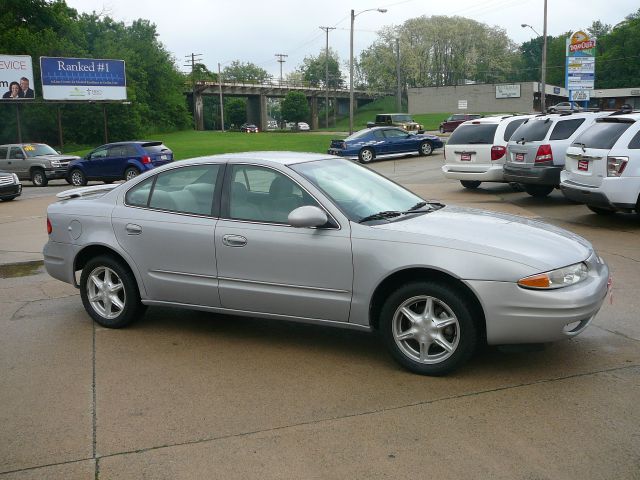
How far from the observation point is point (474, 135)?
1609 cm

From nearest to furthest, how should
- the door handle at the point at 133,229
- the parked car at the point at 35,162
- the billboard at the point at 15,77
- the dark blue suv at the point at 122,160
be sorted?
the door handle at the point at 133,229, the dark blue suv at the point at 122,160, the parked car at the point at 35,162, the billboard at the point at 15,77

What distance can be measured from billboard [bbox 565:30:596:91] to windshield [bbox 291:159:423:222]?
36128mm

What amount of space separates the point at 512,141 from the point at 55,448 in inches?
475

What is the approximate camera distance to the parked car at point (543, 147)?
13.3m

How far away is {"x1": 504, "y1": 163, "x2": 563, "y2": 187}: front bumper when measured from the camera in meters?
13.2

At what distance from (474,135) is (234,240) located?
12.0 m

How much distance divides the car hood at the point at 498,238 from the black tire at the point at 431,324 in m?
0.33

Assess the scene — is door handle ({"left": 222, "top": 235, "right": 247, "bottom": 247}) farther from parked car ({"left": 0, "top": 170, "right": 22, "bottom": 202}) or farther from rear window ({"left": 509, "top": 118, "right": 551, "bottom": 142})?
parked car ({"left": 0, "top": 170, "right": 22, "bottom": 202})

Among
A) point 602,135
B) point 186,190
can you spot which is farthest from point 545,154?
point 186,190

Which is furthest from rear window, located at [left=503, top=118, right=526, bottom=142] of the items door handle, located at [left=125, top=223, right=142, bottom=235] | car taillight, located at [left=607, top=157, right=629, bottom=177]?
door handle, located at [left=125, top=223, right=142, bottom=235]

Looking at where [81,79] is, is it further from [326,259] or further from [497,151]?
[326,259]

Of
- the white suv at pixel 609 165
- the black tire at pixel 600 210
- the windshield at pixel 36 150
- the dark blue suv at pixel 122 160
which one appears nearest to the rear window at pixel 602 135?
the white suv at pixel 609 165

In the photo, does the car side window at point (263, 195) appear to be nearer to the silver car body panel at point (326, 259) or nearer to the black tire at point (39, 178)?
the silver car body panel at point (326, 259)

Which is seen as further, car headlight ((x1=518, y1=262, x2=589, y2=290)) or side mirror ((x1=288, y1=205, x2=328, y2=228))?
side mirror ((x1=288, y1=205, x2=328, y2=228))
